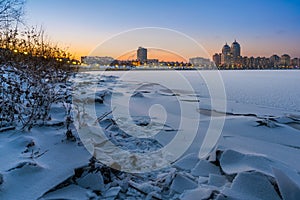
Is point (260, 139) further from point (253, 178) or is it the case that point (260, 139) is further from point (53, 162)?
point (53, 162)

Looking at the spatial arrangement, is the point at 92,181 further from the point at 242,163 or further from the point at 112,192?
the point at 242,163

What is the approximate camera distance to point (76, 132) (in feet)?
10.0

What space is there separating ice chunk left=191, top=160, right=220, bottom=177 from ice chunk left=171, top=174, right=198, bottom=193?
0.80 feet

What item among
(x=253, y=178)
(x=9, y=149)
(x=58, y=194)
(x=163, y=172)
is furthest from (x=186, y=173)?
(x=9, y=149)

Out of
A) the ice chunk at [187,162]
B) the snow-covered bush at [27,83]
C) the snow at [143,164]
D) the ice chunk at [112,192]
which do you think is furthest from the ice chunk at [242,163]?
the snow-covered bush at [27,83]

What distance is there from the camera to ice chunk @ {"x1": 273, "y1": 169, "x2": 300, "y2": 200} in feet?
5.51

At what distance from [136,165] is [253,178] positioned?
1174 mm

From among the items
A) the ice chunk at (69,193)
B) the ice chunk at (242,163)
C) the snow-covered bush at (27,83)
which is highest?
the snow-covered bush at (27,83)

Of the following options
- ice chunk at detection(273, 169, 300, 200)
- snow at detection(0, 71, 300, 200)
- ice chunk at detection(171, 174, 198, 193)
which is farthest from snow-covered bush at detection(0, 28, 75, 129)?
ice chunk at detection(273, 169, 300, 200)

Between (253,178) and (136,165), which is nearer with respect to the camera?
(253,178)

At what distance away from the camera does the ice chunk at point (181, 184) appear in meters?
1.97

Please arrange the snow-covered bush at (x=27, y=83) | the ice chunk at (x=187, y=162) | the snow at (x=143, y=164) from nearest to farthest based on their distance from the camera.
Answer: the snow at (x=143, y=164) → the ice chunk at (x=187, y=162) → the snow-covered bush at (x=27, y=83)

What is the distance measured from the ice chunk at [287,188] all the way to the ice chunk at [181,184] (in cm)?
69

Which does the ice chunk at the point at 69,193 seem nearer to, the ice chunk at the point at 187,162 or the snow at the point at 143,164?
the snow at the point at 143,164
